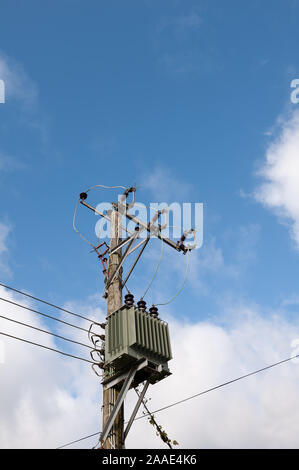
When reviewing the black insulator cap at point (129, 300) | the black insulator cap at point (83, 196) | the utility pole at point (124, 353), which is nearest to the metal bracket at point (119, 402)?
the utility pole at point (124, 353)

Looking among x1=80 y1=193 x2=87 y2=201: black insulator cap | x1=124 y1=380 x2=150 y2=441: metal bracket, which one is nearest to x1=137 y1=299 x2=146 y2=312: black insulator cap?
x1=124 y1=380 x2=150 y2=441: metal bracket

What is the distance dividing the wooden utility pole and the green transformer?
0.54 meters

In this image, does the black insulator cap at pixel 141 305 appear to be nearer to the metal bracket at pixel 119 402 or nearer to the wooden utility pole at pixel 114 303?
Answer: the wooden utility pole at pixel 114 303

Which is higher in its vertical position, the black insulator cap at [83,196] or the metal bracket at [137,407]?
the black insulator cap at [83,196]

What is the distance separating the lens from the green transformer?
9258 mm

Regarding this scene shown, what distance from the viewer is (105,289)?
11.1m

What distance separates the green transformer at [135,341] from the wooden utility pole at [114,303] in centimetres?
54

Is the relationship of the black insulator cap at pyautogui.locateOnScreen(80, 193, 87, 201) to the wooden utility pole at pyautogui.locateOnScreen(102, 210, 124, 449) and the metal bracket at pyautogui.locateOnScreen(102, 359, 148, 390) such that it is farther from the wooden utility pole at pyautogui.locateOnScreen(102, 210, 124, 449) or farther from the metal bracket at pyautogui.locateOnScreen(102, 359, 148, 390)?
the metal bracket at pyautogui.locateOnScreen(102, 359, 148, 390)

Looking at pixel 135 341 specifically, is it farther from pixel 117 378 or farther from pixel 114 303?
pixel 114 303

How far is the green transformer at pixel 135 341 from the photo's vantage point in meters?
9.26

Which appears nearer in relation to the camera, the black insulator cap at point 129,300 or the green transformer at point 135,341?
the green transformer at point 135,341

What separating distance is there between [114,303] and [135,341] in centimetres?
154
